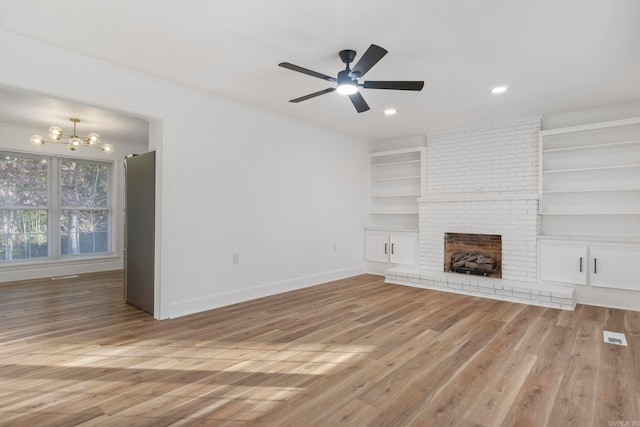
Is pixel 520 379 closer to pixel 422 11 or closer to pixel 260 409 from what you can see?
pixel 260 409

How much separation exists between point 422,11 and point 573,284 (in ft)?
14.1

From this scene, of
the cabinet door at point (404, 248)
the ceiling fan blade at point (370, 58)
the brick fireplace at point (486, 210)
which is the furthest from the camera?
the cabinet door at point (404, 248)

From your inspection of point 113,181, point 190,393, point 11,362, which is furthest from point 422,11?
point 113,181

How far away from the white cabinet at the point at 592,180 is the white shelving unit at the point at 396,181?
199 centimetres

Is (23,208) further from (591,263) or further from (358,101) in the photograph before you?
(591,263)

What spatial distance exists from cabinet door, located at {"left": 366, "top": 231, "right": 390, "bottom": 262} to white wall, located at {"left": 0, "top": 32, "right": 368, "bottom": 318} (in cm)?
85

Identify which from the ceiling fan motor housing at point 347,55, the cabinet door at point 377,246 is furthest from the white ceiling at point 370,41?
the cabinet door at point 377,246

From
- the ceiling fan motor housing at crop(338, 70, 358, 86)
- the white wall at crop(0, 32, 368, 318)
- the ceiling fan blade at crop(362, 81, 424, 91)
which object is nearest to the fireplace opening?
the white wall at crop(0, 32, 368, 318)

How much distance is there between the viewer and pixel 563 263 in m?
4.78

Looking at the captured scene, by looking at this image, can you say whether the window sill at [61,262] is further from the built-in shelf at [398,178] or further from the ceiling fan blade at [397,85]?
the ceiling fan blade at [397,85]

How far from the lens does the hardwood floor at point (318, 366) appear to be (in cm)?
209

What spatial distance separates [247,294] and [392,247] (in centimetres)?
305

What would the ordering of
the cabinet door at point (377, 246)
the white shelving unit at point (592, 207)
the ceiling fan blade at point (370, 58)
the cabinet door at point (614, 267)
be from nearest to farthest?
the ceiling fan blade at point (370, 58) < the cabinet door at point (614, 267) < the white shelving unit at point (592, 207) < the cabinet door at point (377, 246)

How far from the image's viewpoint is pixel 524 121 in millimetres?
5250
